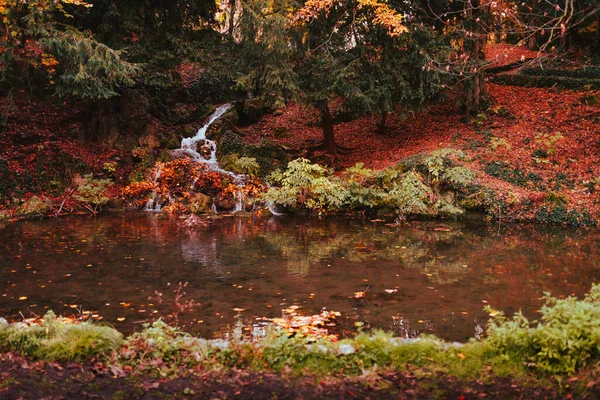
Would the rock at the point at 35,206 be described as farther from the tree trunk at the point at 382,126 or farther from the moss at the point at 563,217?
the moss at the point at 563,217

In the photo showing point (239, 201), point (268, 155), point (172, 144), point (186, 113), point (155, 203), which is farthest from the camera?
point (186, 113)

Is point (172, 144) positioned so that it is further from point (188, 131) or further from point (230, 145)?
point (230, 145)

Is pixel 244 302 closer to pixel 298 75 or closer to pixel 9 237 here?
pixel 9 237

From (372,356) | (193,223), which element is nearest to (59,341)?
(372,356)

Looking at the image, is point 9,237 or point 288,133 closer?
point 9,237

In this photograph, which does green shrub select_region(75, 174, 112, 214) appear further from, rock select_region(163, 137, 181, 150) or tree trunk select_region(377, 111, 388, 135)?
tree trunk select_region(377, 111, 388, 135)

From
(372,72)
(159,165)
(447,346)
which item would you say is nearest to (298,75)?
(372,72)

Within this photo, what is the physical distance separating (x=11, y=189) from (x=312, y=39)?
1043 centimetres

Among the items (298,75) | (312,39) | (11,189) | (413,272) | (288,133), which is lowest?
(413,272)

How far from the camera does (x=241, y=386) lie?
4.05 meters

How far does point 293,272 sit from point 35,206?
9.26 m

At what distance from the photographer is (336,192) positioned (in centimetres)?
1389

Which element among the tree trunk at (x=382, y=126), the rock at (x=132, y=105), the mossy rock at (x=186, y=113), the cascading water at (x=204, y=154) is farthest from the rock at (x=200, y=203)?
the tree trunk at (x=382, y=126)

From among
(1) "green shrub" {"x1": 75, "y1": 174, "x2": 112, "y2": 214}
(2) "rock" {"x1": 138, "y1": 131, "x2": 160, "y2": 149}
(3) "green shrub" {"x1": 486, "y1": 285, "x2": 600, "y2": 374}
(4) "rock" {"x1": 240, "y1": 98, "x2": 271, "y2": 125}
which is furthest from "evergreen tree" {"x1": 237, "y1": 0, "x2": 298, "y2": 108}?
(3) "green shrub" {"x1": 486, "y1": 285, "x2": 600, "y2": 374}
